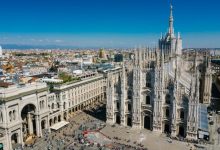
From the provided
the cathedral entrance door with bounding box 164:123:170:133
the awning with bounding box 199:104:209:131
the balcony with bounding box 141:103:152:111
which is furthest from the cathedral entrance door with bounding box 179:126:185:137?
the balcony with bounding box 141:103:152:111

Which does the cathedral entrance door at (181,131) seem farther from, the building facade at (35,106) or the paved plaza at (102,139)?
the building facade at (35,106)

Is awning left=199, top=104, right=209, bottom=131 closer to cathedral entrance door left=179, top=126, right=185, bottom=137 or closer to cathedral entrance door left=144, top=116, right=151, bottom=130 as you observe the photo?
cathedral entrance door left=179, top=126, right=185, bottom=137

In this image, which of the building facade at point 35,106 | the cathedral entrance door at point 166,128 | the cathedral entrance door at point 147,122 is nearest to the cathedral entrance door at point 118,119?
the cathedral entrance door at point 147,122

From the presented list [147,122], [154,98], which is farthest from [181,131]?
[154,98]

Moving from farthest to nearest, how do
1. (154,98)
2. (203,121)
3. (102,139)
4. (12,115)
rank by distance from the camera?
1. (203,121)
2. (154,98)
3. (102,139)
4. (12,115)

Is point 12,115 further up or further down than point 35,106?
further down

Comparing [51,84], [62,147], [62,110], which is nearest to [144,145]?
[62,147]

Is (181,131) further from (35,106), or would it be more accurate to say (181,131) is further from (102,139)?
(35,106)
